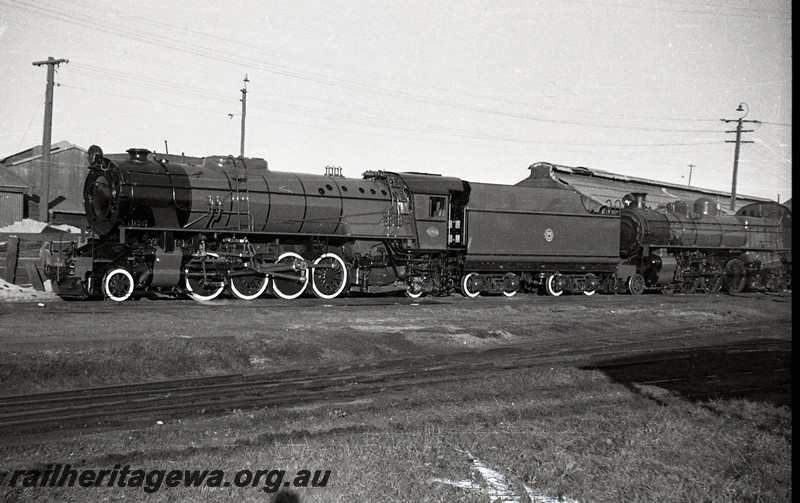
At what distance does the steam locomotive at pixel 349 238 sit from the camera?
15703 mm

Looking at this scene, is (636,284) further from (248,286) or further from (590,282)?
(248,286)

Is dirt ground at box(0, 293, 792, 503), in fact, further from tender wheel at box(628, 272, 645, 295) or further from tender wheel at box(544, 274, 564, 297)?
tender wheel at box(628, 272, 645, 295)

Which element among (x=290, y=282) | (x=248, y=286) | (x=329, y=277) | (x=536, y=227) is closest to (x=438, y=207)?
(x=536, y=227)

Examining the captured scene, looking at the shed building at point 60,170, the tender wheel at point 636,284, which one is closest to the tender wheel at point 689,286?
the tender wheel at point 636,284

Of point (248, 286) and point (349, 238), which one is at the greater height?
point (349, 238)

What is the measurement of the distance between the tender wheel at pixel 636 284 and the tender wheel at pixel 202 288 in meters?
15.9

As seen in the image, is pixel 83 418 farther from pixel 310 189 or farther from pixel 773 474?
pixel 310 189

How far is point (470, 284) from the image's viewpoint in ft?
70.0

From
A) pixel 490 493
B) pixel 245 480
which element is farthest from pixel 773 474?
pixel 245 480

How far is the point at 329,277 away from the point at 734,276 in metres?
18.8

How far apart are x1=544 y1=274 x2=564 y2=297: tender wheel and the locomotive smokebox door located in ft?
15.4

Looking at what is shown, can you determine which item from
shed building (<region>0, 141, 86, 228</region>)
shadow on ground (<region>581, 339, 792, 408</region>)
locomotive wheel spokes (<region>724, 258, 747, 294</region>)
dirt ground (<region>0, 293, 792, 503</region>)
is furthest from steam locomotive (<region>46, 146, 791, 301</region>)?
shed building (<region>0, 141, 86, 228</region>)

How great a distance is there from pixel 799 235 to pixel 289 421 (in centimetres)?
544

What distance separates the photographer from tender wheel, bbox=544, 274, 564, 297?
22906 millimetres
